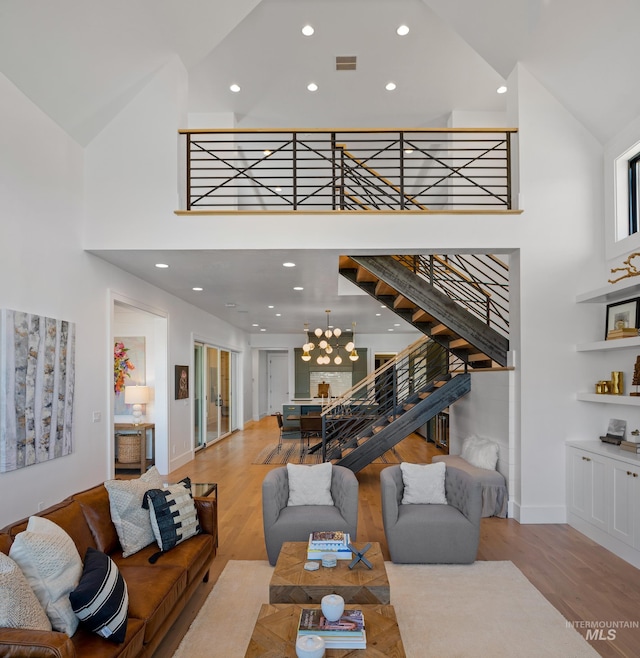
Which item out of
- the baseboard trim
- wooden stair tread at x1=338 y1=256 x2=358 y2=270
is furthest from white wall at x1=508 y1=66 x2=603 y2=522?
wooden stair tread at x1=338 y1=256 x2=358 y2=270

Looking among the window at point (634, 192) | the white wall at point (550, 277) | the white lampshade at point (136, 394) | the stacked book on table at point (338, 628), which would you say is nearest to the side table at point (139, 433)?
the white lampshade at point (136, 394)

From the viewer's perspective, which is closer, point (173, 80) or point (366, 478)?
point (173, 80)

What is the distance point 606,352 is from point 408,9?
4456 millimetres

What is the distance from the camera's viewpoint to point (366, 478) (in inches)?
288

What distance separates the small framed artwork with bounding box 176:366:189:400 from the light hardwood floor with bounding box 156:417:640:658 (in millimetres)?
1604

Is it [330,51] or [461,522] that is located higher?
[330,51]

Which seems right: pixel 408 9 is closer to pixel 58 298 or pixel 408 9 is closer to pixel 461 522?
pixel 58 298

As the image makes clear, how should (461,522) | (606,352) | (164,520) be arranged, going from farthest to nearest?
(606,352) → (461,522) → (164,520)

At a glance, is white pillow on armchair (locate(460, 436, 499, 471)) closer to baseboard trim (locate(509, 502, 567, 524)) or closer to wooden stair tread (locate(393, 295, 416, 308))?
baseboard trim (locate(509, 502, 567, 524))

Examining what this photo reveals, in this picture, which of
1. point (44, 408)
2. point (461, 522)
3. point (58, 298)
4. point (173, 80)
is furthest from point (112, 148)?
point (461, 522)

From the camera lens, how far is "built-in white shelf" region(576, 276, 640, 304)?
4.30m

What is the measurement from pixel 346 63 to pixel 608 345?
4.83m

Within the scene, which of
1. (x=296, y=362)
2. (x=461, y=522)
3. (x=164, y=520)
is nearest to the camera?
(x=164, y=520)

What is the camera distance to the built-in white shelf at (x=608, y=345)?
14.1 ft
